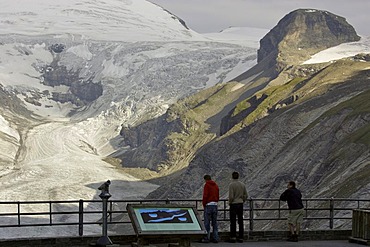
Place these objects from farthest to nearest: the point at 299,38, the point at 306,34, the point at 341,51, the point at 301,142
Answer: the point at 306,34 → the point at 299,38 → the point at 341,51 → the point at 301,142

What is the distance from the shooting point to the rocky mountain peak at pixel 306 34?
147 meters

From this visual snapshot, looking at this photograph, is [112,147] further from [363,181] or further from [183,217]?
[183,217]

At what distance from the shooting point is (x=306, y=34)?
502 ft

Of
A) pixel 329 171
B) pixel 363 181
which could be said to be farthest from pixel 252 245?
pixel 329 171

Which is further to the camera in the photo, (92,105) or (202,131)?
(92,105)

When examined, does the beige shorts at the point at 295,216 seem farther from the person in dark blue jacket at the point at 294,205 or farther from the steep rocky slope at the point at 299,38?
the steep rocky slope at the point at 299,38

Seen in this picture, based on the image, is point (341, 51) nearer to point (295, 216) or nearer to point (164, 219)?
point (295, 216)

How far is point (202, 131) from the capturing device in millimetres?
131125

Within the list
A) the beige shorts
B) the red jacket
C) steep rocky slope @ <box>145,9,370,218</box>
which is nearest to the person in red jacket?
the red jacket

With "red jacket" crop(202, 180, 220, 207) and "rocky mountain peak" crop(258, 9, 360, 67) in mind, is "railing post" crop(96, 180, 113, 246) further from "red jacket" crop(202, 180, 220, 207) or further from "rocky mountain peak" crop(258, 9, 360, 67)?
"rocky mountain peak" crop(258, 9, 360, 67)

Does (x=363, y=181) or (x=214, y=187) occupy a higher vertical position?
(x=214, y=187)

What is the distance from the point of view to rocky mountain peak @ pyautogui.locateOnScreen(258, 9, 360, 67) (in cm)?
14700

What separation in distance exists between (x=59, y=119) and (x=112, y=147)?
95.3 ft

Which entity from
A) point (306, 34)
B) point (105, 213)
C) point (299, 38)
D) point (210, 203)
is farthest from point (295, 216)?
point (306, 34)
